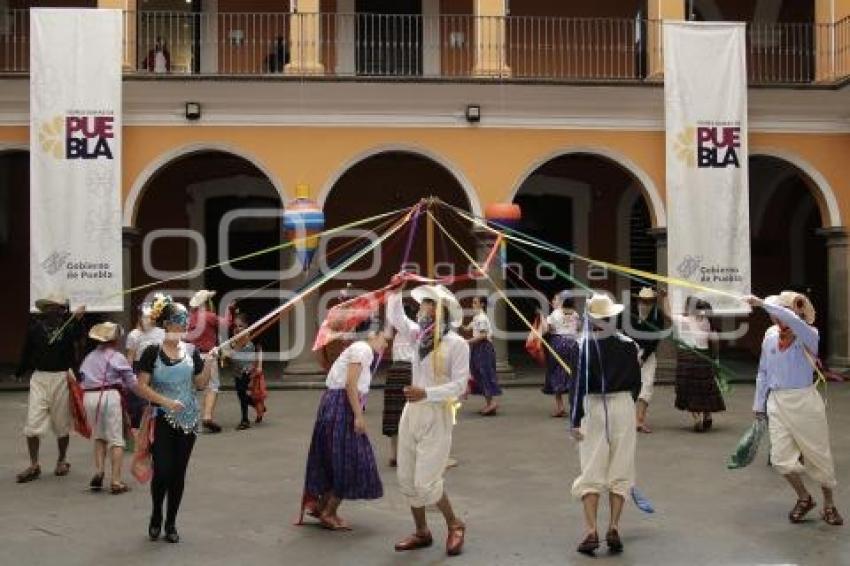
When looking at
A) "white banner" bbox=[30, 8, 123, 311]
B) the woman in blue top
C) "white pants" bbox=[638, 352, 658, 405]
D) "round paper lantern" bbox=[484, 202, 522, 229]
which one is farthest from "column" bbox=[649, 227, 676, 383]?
the woman in blue top

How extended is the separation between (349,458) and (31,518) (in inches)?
99.0

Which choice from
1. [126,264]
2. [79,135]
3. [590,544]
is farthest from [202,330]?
[590,544]

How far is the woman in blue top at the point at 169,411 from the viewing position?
6492 mm

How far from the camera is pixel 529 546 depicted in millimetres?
6457

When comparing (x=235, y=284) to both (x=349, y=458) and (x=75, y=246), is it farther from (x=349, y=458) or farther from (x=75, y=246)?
(x=349, y=458)

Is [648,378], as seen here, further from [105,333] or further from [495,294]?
[105,333]

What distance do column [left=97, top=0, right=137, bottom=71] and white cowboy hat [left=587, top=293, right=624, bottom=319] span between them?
35.9 feet

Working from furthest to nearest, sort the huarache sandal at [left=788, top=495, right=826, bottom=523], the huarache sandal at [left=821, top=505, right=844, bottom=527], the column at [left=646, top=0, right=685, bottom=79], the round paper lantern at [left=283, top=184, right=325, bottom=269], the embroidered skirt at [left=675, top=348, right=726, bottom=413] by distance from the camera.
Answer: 1. the column at [left=646, top=0, right=685, bottom=79]
2. the round paper lantern at [left=283, top=184, right=325, bottom=269]
3. the embroidered skirt at [left=675, top=348, right=726, bottom=413]
4. the huarache sandal at [left=788, top=495, right=826, bottom=523]
5. the huarache sandal at [left=821, top=505, right=844, bottom=527]

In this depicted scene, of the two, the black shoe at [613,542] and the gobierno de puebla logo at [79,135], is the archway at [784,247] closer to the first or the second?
the gobierno de puebla logo at [79,135]

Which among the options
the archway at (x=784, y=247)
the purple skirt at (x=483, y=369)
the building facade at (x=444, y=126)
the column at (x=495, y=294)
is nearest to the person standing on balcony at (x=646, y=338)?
the purple skirt at (x=483, y=369)

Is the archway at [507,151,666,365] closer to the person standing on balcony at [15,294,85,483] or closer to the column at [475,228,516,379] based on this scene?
the column at [475,228,516,379]

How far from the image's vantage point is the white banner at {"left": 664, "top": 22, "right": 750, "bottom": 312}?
15539 mm

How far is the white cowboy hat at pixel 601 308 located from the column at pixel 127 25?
10957 mm

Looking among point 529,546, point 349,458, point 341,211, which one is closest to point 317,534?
point 349,458
